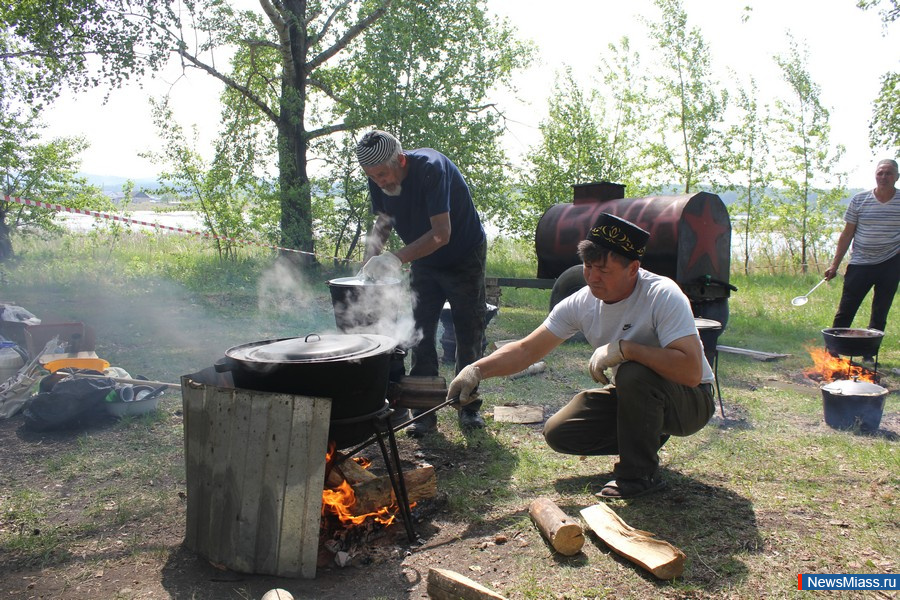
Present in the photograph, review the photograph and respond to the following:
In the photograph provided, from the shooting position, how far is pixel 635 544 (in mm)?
2555

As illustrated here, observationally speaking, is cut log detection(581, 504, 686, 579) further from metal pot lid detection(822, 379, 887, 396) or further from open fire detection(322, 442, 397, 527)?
metal pot lid detection(822, 379, 887, 396)

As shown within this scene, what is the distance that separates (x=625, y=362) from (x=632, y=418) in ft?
0.90

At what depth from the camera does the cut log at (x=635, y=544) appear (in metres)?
2.38

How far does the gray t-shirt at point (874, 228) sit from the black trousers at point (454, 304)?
13.8ft

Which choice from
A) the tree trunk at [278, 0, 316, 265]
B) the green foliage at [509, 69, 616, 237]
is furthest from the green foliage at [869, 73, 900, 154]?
the tree trunk at [278, 0, 316, 265]

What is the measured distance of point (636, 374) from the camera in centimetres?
298

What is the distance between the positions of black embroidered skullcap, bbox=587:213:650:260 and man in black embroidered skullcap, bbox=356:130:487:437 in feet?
4.05

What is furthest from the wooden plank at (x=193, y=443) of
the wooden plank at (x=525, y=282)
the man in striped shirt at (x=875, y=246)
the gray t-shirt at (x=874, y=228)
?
the gray t-shirt at (x=874, y=228)

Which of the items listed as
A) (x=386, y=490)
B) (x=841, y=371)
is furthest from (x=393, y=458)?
(x=841, y=371)

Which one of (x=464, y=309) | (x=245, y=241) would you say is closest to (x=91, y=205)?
(x=245, y=241)

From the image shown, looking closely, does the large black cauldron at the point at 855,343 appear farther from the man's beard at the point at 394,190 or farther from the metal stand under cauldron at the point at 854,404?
the man's beard at the point at 394,190

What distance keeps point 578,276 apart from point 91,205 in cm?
911

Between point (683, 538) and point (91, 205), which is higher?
point (91, 205)

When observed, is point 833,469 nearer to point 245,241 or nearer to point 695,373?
point 695,373
